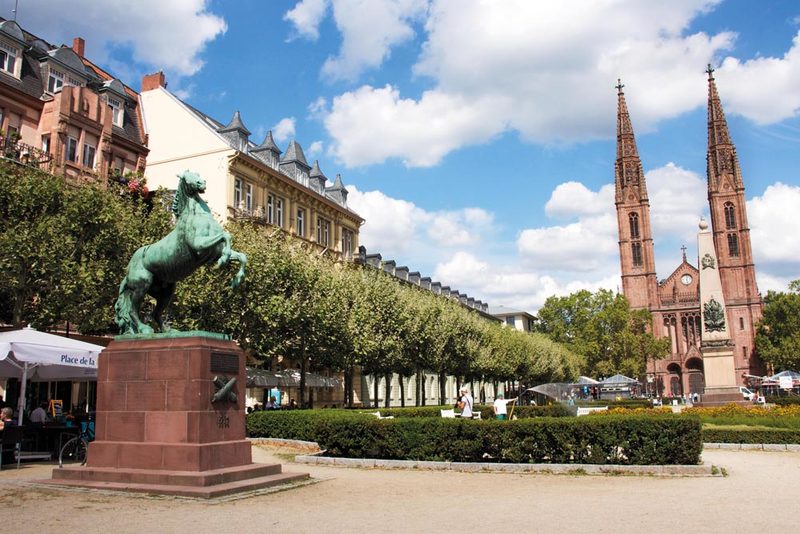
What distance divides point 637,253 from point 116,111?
92.9 m

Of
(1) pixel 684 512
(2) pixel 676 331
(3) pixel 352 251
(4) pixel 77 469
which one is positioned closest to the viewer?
(1) pixel 684 512

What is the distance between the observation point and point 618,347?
312ft

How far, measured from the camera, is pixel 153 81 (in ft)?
155

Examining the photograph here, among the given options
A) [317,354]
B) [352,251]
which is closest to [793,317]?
[352,251]

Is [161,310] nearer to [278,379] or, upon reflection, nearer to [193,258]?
[193,258]

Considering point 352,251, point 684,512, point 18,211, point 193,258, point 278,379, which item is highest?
point 352,251

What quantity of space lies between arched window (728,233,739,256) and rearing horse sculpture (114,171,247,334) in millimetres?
112432

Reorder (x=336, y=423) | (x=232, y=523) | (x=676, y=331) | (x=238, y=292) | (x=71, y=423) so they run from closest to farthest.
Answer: (x=232, y=523), (x=336, y=423), (x=71, y=423), (x=238, y=292), (x=676, y=331)

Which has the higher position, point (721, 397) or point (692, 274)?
point (692, 274)

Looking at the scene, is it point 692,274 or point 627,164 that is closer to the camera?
point 692,274

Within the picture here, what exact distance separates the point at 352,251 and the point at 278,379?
26308 mm

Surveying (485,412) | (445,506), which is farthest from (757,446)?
(445,506)

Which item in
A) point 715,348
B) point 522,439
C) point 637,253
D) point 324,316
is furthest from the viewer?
point 637,253

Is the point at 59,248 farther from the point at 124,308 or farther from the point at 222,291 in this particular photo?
the point at 124,308
